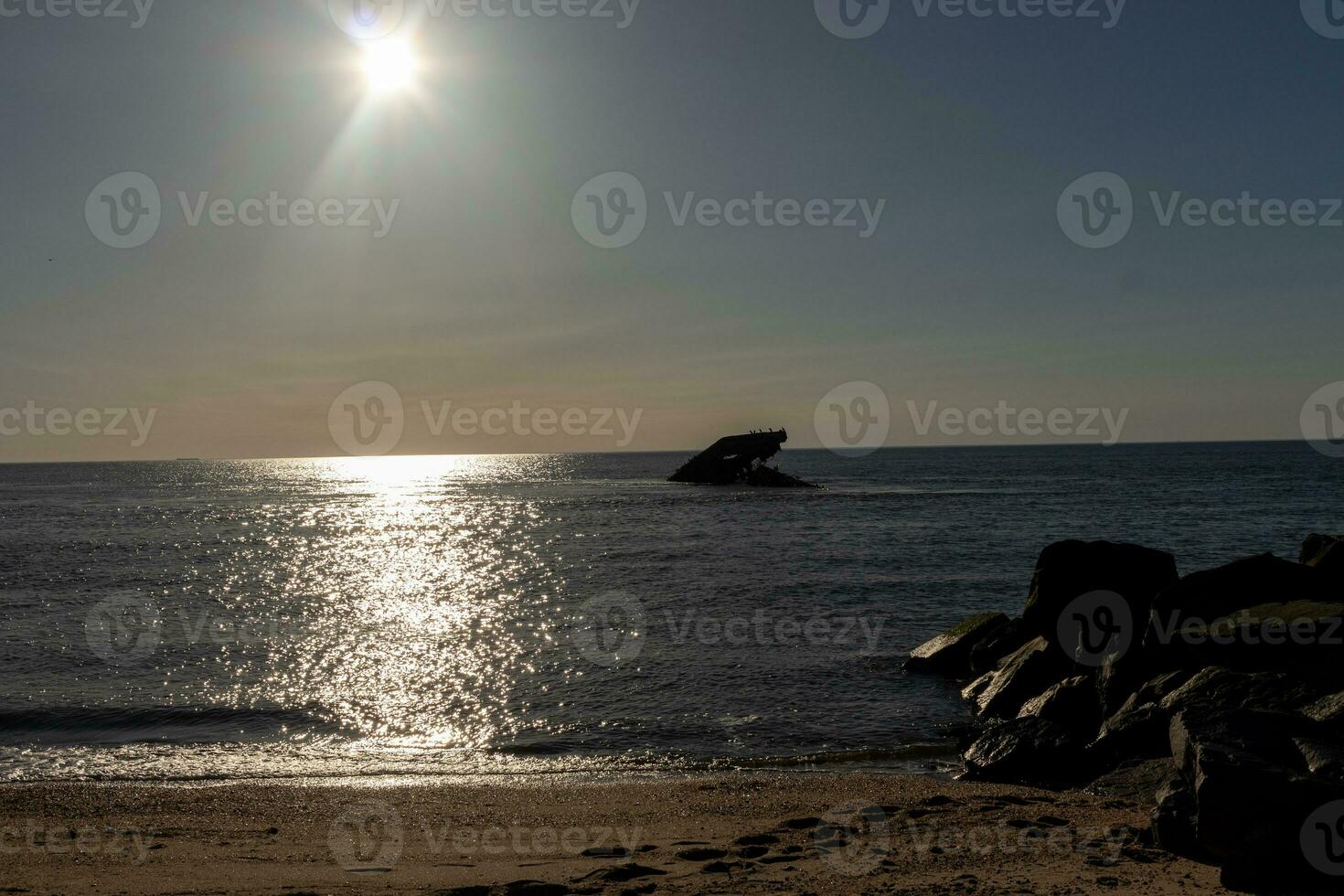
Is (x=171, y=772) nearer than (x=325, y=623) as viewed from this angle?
Yes

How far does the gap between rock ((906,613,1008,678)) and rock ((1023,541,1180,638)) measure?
64.1 inches

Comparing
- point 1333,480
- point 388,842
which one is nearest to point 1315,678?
point 388,842

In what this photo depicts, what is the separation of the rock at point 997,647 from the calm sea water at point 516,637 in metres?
1.11

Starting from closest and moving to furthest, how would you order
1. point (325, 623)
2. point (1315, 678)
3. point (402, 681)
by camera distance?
1. point (1315, 678)
2. point (402, 681)
3. point (325, 623)

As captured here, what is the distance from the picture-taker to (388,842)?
10.6 m

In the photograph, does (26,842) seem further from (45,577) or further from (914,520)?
(914,520)

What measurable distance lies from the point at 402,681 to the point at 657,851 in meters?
11.3
